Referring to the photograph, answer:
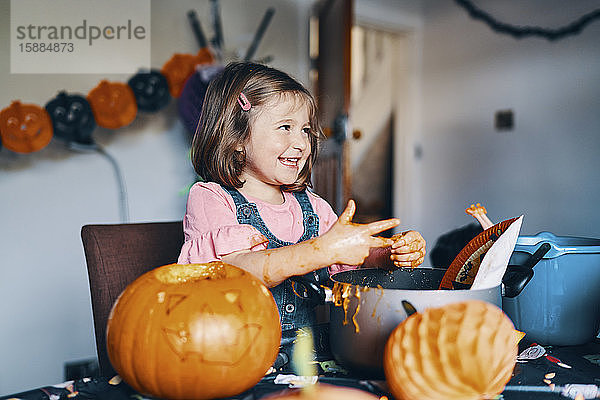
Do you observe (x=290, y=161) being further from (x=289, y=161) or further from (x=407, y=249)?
(x=407, y=249)

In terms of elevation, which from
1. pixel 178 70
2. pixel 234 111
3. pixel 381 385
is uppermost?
pixel 178 70

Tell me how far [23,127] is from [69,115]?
179 millimetres

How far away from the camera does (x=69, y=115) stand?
81.2 inches

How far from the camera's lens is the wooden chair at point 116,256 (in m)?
0.88

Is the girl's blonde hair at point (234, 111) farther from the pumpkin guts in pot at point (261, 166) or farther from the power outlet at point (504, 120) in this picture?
the power outlet at point (504, 120)

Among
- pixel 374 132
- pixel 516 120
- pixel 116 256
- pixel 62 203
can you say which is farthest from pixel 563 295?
pixel 374 132

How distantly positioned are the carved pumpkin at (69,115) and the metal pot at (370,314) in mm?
1858

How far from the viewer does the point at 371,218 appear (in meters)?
4.12

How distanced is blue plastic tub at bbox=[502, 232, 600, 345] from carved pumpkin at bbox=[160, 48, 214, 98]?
78.2 inches

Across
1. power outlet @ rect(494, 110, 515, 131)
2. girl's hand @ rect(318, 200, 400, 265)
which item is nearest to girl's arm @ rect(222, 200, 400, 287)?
girl's hand @ rect(318, 200, 400, 265)

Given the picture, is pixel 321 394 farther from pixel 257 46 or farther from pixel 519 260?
pixel 257 46

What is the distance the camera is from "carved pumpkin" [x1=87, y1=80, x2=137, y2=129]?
2.15m

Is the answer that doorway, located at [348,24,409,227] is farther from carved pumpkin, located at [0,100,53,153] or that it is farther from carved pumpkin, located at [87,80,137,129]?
carved pumpkin, located at [0,100,53,153]

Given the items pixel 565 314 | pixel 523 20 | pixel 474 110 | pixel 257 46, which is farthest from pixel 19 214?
pixel 523 20
